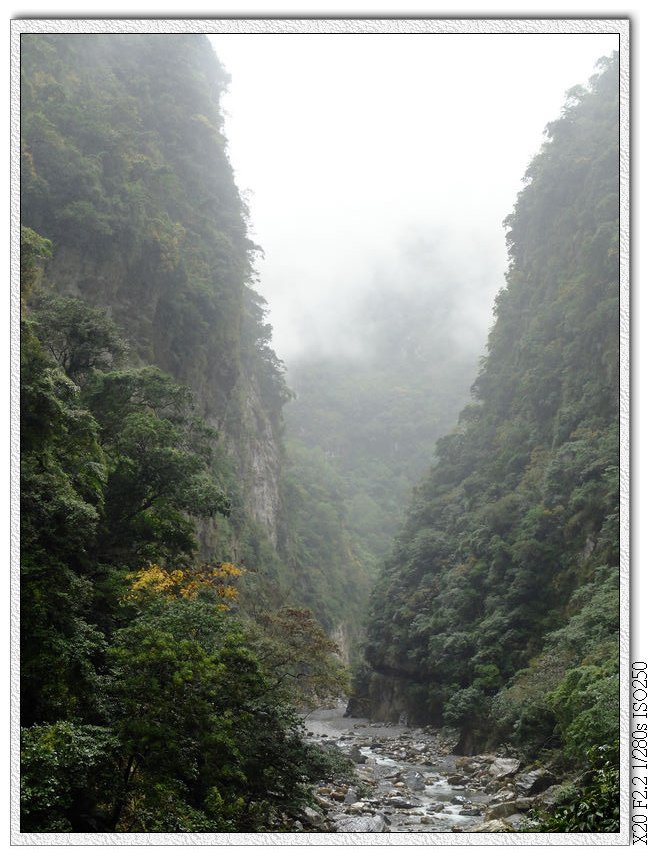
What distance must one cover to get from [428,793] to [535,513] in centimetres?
1198

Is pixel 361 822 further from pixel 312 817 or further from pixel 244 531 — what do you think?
pixel 244 531

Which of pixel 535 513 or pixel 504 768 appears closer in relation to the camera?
pixel 504 768

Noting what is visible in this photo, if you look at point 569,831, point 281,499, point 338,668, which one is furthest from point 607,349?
point 281,499

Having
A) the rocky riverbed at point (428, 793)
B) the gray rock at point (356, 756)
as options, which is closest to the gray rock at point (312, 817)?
the rocky riverbed at point (428, 793)

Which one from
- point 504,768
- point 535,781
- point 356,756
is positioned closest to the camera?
point 535,781

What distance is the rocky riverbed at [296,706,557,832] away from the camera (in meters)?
10.0

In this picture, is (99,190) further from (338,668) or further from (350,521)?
(350,521)

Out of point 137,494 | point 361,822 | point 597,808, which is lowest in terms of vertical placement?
point 361,822

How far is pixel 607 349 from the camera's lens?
23812mm

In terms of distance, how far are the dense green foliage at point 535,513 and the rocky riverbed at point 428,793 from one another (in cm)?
114

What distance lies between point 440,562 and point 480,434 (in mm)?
7982

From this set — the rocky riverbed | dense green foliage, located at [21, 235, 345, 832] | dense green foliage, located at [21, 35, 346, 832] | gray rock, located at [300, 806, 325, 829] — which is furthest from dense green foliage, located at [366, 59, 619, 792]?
dense green foliage, located at [21, 35, 346, 832]

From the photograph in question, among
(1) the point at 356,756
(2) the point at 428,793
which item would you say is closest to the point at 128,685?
(2) the point at 428,793

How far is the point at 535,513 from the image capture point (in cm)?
2444
